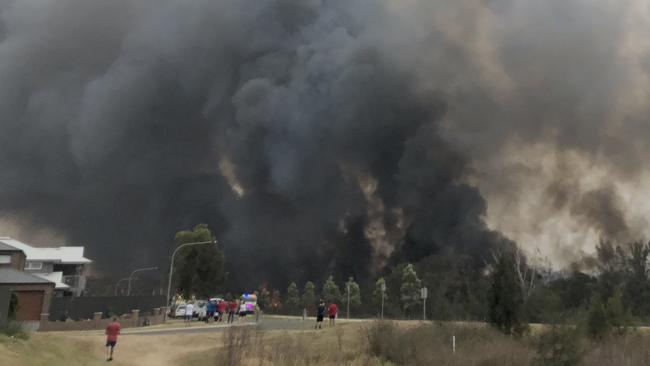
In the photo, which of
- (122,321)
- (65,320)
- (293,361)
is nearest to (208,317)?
(122,321)

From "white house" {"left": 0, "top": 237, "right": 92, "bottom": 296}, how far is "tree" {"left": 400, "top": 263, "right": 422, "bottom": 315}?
47.1 meters

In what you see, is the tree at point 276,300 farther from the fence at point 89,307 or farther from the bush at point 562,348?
the bush at point 562,348

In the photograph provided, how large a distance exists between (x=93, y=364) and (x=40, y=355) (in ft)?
8.40

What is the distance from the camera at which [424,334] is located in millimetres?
23906

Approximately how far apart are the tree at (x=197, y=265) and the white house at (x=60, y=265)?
62.6ft

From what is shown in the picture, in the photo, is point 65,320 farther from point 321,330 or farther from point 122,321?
point 321,330

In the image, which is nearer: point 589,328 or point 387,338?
point 387,338

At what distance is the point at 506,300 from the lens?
84.5ft

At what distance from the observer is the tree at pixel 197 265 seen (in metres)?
68.3

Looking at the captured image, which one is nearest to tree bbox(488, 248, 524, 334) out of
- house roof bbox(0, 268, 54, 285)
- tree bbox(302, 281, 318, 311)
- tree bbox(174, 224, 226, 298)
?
house roof bbox(0, 268, 54, 285)

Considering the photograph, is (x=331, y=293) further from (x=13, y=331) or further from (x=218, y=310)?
(x=13, y=331)

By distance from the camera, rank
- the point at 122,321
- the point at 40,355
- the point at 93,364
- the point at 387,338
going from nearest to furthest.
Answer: the point at 40,355
the point at 93,364
the point at 387,338
the point at 122,321

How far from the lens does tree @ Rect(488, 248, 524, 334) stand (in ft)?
83.6

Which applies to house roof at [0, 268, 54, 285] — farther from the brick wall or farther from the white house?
the white house
